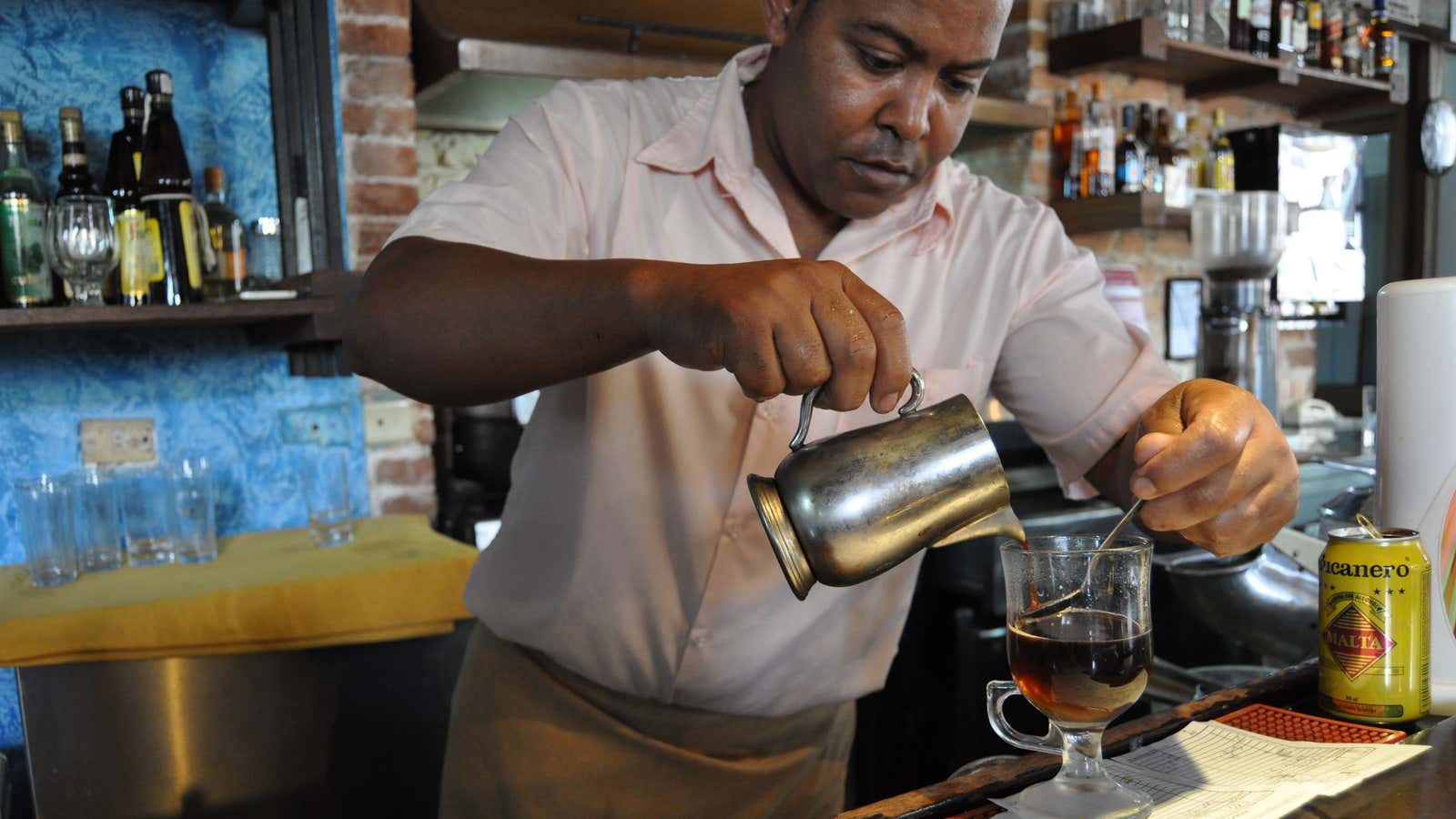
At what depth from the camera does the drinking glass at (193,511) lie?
196 centimetres

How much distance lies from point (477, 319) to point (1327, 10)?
4199 millimetres

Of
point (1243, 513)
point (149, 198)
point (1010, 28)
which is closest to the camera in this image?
point (1243, 513)

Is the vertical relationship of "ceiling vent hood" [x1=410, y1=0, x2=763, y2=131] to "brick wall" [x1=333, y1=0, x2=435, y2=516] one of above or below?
above

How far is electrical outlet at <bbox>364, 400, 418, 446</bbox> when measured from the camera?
231 cm

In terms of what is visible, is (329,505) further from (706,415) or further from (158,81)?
(706,415)

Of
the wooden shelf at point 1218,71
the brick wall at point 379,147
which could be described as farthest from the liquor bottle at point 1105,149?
the brick wall at point 379,147

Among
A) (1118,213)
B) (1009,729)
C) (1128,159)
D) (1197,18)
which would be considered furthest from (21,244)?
(1197,18)

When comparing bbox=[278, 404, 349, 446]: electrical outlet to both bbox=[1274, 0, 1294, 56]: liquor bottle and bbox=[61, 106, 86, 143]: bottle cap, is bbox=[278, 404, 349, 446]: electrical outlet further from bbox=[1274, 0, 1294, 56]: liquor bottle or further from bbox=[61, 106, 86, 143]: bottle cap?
bbox=[1274, 0, 1294, 56]: liquor bottle

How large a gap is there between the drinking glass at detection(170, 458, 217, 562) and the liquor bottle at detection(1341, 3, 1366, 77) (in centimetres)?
404

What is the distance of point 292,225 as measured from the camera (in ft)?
6.96

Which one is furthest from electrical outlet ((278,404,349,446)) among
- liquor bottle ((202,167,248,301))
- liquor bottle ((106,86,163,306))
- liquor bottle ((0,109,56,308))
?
liquor bottle ((0,109,56,308))

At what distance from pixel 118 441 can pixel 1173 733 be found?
1.88 m

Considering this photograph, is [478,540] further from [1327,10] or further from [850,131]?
[1327,10]

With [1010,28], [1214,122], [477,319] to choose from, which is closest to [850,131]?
[477,319]
